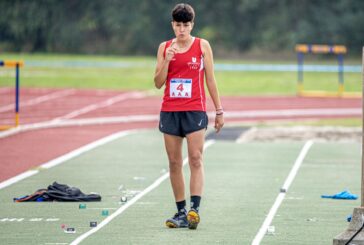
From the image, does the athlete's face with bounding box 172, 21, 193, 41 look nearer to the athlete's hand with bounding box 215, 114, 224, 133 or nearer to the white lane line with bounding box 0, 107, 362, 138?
the athlete's hand with bounding box 215, 114, 224, 133

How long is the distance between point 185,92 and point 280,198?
119 inches

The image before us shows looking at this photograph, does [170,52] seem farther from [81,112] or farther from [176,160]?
[81,112]

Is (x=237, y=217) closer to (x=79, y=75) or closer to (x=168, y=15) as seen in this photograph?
(x=79, y=75)

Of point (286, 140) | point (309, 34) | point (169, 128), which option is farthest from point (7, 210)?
point (309, 34)

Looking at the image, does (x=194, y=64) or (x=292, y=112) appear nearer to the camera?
(x=194, y=64)

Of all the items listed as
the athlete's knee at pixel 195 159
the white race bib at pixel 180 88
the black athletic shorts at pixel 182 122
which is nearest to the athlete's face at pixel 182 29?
the white race bib at pixel 180 88

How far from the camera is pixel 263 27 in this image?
206ft

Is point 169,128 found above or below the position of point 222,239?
above

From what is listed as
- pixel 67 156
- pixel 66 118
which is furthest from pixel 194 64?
Result: pixel 66 118

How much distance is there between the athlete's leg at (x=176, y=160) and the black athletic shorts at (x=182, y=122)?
0.07 m

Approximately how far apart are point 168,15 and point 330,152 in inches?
1746

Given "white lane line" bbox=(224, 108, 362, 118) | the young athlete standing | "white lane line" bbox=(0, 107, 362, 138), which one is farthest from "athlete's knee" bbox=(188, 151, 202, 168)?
"white lane line" bbox=(224, 108, 362, 118)

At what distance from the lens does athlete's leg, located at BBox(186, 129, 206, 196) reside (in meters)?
10.4

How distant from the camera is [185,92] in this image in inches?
408
